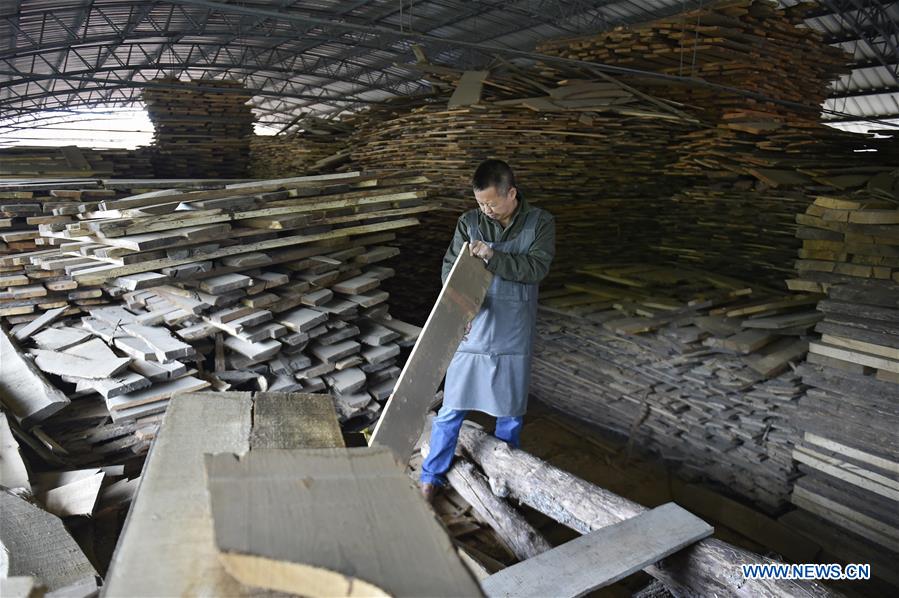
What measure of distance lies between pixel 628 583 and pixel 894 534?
6.40 feet

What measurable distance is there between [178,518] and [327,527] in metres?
0.35

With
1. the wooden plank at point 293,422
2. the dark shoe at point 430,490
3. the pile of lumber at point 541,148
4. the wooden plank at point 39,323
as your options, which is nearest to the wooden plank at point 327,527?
the wooden plank at point 293,422

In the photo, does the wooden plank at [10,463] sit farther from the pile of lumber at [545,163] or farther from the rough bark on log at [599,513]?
the pile of lumber at [545,163]

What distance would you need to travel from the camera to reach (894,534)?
4.46 metres

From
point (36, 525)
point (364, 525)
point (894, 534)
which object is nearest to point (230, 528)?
point (364, 525)

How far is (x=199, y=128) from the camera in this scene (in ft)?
38.9

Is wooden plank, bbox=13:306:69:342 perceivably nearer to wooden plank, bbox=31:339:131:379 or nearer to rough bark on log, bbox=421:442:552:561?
wooden plank, bbox=31:339:131:379

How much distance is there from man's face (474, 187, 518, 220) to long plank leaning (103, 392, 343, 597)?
2.10m

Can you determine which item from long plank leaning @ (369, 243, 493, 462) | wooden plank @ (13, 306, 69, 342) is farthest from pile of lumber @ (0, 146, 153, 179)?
long plank leaning @ (369, 243, 493, 462)

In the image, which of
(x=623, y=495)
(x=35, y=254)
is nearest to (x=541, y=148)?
(x=623, y=495)

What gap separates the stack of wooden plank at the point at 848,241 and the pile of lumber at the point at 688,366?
0.79 metres

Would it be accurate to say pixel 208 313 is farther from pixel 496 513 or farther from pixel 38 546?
pixel 496 513

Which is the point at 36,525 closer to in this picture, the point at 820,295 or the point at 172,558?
the point at 172,558

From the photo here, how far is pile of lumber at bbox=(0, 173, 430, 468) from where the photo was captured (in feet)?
12.5
